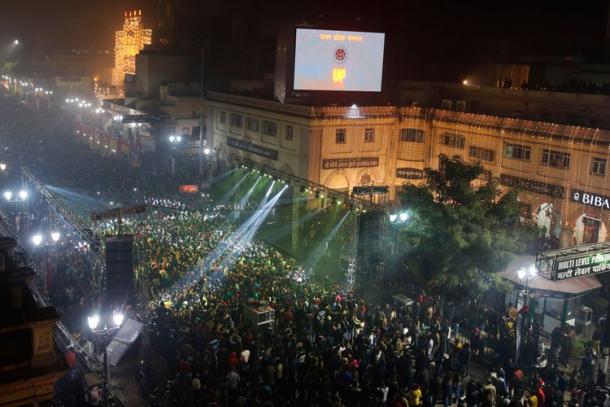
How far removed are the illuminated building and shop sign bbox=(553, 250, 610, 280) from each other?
182ft

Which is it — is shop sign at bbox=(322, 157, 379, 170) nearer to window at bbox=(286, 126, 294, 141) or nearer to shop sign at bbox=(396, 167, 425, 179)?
shop sign at bbox=(396, 167, 425, 179)

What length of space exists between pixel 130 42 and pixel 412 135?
4146 centimetres

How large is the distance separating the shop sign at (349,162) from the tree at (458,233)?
13.0 meters

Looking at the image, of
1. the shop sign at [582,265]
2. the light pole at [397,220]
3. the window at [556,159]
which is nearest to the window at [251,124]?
the window at [556,159]

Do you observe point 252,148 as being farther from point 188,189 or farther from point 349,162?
point 349,162

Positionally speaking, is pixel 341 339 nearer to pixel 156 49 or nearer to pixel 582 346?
pixel 582 346

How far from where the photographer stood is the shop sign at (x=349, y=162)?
114 ft

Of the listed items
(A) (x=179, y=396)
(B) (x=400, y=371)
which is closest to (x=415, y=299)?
(B) (x=400, y=371)

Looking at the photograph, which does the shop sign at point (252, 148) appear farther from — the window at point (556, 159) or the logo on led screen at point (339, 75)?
the window at point (556, 159)

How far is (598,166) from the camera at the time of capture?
26.8m

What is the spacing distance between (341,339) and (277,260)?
706 cm

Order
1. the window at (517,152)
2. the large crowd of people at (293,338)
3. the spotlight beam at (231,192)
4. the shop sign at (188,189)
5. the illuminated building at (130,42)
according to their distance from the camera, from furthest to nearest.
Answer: the illuminated building at (130,42) < the spotlight beam at (231,192) < the shop sign at (188,189) < the window at (517,152) < the large crowd of people at (293,338)

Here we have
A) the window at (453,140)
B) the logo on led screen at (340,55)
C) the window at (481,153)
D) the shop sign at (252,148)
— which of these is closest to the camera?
the window at (481,153)

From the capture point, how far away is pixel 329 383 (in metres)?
13.8
